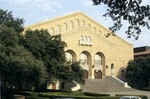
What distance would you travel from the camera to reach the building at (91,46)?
62.8m

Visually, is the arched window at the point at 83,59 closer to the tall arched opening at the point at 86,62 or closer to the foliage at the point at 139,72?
the tall arched opening at the point at 86,62

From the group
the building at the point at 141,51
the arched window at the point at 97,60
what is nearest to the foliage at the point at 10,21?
the arched window at the point at 97,60

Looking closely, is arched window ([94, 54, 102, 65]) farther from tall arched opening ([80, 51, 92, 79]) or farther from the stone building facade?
tall arched opening ([80, 51, 92, 79])

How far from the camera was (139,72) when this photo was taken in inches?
2530

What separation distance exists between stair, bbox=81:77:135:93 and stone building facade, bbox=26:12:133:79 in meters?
4.10

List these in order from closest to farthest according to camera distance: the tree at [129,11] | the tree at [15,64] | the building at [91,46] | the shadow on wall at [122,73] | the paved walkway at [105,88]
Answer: the tree at [129,11] < the tree at [15,64] < the paved walkway at [105,88] < the building at [91,46] < the shadow on wall at [122,73]

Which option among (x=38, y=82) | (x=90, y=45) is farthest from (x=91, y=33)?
(x=38, y=82)

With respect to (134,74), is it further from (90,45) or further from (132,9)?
(132,9)

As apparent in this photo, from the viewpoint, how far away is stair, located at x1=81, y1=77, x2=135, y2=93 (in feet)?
185

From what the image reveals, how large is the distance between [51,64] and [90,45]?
66.7 feet

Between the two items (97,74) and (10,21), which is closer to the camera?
(10,21)

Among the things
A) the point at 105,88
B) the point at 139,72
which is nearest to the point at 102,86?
the point at 105,88

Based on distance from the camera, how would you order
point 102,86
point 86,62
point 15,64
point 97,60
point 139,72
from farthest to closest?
point 97,60, point 86,62, point 139,72, point 102,86, point 15,64

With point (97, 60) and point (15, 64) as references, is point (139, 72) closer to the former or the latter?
point (97, 60)
